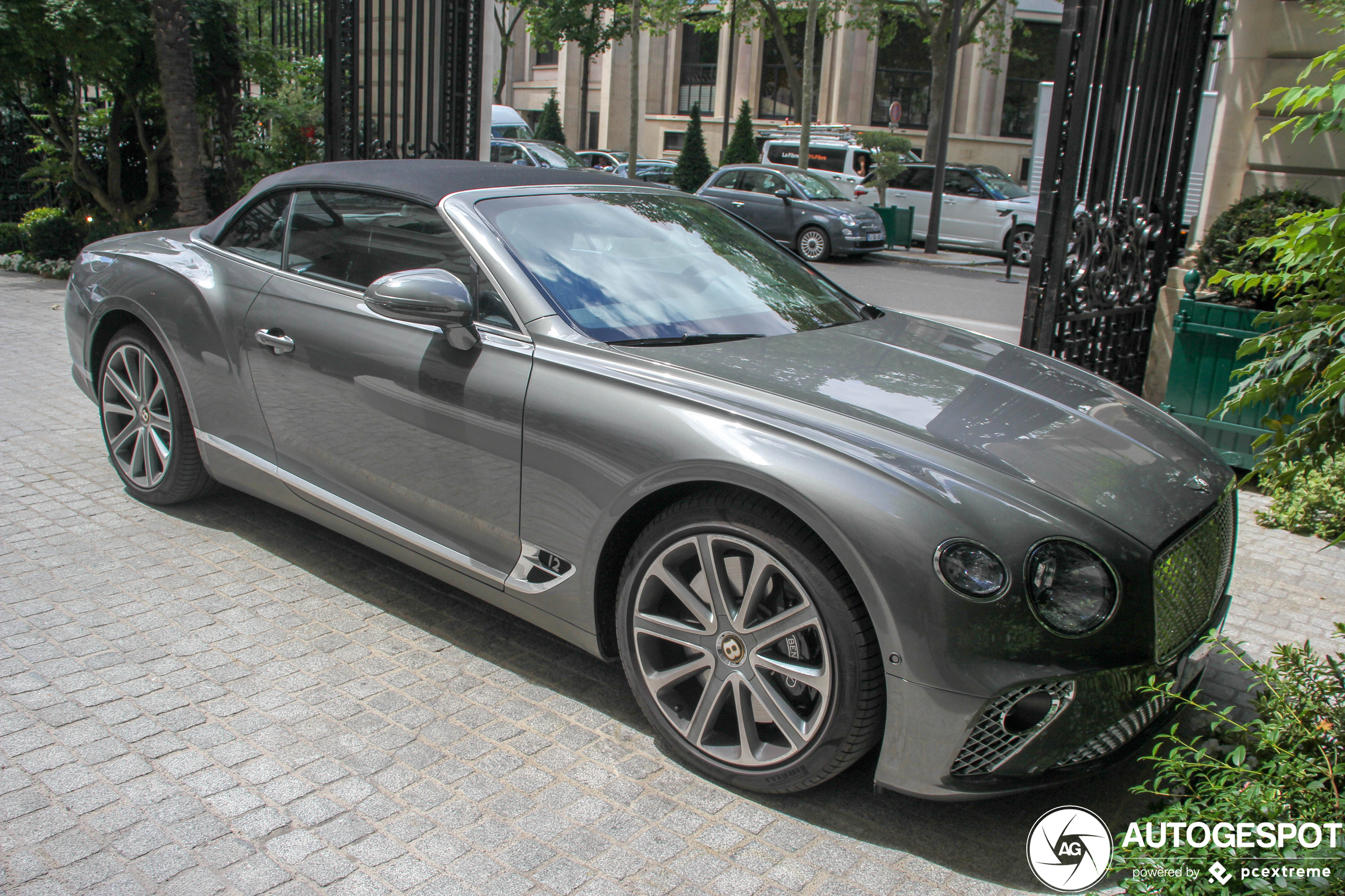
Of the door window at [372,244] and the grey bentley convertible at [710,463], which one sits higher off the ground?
the door window at [372,244]

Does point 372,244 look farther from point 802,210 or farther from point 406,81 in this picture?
point 802,210

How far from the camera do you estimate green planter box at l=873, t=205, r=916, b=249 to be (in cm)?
2147

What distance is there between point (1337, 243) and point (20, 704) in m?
3.87

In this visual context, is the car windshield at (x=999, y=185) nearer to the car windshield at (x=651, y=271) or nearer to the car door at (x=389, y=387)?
the car windshield at (x=651, y=271)

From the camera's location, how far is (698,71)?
160 ft

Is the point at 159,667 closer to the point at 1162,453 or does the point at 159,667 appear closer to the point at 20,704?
the point at 20,704

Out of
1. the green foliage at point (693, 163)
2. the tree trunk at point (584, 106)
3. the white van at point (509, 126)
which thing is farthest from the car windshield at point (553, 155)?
the tree trunk at point (584, 106)

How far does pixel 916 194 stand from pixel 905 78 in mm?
24360

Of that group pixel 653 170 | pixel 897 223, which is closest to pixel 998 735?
pixel 897 223

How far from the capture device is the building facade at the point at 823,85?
4169 centimetres

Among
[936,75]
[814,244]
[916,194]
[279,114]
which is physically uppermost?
[936,75]

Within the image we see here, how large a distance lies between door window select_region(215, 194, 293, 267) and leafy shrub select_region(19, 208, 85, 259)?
388 inches

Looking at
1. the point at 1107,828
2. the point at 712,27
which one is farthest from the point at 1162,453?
the point at 712,27

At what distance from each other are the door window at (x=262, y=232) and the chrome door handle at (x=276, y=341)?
0.33 m
